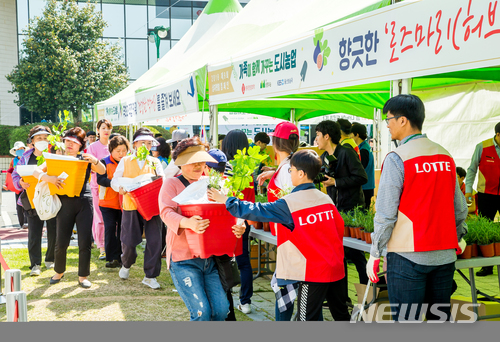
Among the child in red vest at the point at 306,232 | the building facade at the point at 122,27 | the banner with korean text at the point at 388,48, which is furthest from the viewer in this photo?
the building facade at the point at 122,27

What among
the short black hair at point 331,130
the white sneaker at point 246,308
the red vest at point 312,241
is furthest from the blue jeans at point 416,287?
the short black hair at point 331,130

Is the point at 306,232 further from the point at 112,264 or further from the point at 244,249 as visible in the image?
the point at 112,264

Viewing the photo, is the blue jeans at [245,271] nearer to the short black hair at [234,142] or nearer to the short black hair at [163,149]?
the short black hair at [234,142]

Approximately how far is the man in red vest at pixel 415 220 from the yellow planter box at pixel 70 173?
12.1ft

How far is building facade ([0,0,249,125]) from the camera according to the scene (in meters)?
24.2

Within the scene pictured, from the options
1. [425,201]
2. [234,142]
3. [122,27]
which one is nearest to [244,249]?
[234,142]

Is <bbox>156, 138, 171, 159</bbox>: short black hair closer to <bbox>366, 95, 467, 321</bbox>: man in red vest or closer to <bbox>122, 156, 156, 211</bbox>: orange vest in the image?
<bbox>122, 156, 156, 211</bbox>: orange vest

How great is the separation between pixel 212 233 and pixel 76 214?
298 cm

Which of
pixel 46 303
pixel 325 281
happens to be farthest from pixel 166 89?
pixel 325 281

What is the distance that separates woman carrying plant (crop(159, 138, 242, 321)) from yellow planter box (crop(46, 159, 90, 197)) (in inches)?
92.4

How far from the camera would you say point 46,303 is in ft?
16.9

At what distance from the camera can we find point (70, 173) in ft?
17.3

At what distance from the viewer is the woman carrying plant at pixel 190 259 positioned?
309 cm

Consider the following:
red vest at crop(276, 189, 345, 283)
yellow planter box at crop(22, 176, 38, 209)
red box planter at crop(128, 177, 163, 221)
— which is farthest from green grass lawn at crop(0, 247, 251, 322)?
red vest at crop(276, 189, 345, 283)
